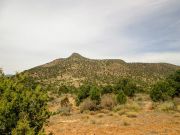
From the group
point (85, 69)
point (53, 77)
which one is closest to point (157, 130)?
point (53, 77)

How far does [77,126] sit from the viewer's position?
876 inches

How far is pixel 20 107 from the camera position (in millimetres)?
8867

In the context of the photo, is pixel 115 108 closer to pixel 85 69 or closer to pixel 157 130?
pixel 157 130

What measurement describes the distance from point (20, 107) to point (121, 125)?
1444cm

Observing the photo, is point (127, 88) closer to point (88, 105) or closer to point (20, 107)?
point (88, 105)

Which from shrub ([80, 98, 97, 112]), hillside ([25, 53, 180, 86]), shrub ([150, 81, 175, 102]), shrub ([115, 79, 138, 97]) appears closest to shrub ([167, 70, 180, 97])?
shrub ([150, 81, 175, 102])

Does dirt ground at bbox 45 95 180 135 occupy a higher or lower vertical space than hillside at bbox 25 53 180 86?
lower

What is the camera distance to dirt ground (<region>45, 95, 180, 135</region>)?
64.5 feet

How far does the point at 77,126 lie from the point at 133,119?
5.31m

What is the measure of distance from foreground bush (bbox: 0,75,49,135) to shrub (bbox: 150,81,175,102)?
27294mm

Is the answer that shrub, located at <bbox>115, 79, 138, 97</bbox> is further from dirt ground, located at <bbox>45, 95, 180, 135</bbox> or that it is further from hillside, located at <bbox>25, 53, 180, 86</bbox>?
hillside, located at <bbox>25, 53, 180, 86</bbox>

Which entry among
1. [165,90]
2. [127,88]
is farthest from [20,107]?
[127,88]

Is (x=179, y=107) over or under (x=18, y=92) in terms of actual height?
under

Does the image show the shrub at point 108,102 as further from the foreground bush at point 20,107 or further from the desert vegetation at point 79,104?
the foreground bush at point 20,107
